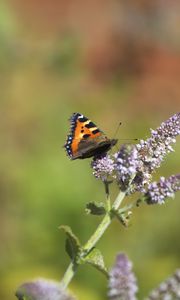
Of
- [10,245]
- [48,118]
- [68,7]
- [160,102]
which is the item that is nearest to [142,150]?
[10,245]

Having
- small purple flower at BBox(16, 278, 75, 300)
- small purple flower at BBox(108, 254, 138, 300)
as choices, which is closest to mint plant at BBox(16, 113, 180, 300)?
small purple flower at BBox(16, 278, 75, 300)

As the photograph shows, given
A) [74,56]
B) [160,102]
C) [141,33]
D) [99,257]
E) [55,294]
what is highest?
[141,33]

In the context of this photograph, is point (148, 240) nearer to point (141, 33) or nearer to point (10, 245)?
point (10, 245)

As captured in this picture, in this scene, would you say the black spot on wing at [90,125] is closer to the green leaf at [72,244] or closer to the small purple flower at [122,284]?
the green leaf at [72,244]

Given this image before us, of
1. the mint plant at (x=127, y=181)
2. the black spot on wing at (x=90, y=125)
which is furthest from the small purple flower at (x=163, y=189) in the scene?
the black spot on wing at (x=90, y=125)

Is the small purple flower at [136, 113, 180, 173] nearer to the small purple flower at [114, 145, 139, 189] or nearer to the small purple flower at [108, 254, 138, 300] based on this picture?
the small purple flower at [114, 145, 139, 189]

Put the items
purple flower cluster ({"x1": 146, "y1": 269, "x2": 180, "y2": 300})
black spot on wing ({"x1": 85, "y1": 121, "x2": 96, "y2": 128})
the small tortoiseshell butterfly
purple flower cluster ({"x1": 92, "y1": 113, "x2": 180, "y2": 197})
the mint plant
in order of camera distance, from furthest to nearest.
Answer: black spot on wing ({"x1": 85, "y1": 121, "x2": 96, "y2": 128}), the small tortoiseshell butterfly, purple flower cluster ({"x1": 92, "y1": 113, "x2": 180, "y2": 197}), the mint plant, purple flower cluster ({"x1": 146, "y1": 269, "x2": 180, "y2": 300})

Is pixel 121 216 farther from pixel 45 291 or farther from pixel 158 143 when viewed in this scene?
pixel 45 291

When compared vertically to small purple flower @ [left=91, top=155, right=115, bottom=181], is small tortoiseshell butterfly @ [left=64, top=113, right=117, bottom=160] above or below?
above

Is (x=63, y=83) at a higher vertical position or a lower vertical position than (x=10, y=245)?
higher
